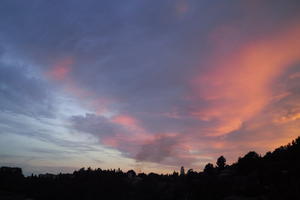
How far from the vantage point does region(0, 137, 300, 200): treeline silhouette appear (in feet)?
222

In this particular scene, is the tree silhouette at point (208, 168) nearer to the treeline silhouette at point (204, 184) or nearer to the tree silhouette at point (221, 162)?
the treeline silhouette at point (204, 184)

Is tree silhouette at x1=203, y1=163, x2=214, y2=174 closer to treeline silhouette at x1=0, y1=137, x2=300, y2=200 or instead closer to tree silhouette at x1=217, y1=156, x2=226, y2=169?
treeline silhouette at x1=0, y1=137, x2=300, y2=200

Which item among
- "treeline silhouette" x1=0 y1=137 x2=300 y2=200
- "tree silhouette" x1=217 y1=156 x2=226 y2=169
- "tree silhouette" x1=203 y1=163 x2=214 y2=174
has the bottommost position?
"treeline silhouette" x1=0 y1=137 x2=300 y2=200

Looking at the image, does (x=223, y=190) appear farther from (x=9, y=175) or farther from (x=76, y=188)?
(x=9, y=175)

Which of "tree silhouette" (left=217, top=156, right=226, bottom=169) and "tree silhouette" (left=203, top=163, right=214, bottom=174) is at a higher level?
"tree silhouette" (left=217, top=156, right=226, bottom=169)

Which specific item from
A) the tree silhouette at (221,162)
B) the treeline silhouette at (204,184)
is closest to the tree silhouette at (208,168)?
the treeline silhouette at (204,184)

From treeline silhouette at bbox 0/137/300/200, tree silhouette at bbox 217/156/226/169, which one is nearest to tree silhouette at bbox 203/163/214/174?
treeline silhouette at bbox 0/137/300/200

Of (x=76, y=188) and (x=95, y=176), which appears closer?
(x=76, y=188)

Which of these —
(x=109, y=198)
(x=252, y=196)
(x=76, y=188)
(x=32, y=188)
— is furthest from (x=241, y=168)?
(x=32, y=188)

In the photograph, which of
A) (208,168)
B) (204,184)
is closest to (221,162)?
(208,168)

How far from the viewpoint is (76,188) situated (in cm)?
12988

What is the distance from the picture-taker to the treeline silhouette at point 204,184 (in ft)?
222

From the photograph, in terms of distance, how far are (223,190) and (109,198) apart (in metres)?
63.7

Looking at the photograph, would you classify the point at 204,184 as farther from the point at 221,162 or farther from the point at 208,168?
the point at 221,162
